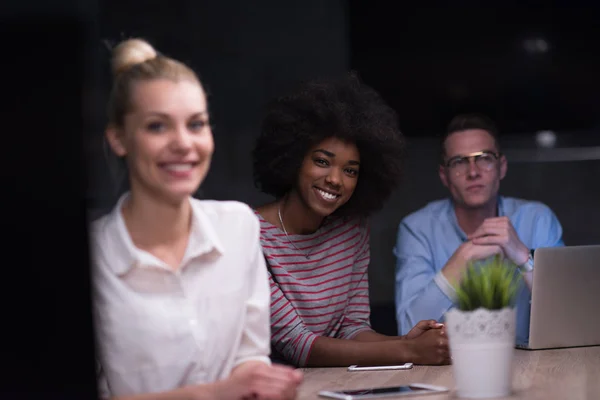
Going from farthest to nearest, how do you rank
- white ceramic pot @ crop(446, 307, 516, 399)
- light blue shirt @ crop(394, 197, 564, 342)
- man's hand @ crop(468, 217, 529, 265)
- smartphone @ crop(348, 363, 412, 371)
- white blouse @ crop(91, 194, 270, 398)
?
light blue shirt @ crop(394, 197, 564, 342)
man's hand @ crop(468, 217, 529, 265)
smartphone @ crop(348, 363, 412, 371)
white ceramic pot @ crop(446, 307, 516, 399)
white blouse @ crop(91, 194, 270, 398)

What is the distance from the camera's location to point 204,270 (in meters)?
1.70

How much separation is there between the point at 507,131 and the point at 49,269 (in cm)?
335

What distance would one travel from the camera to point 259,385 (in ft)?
5.36

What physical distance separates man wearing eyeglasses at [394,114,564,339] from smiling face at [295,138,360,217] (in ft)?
2.02

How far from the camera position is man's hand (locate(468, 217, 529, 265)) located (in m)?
3.00

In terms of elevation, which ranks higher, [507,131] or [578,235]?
[507,131]

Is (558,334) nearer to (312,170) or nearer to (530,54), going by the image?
(312,170)

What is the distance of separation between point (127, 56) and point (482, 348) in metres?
0.84

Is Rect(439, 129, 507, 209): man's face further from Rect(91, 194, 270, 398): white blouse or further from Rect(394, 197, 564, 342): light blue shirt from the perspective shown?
Rect(91, 194, 270, 398): white blouse

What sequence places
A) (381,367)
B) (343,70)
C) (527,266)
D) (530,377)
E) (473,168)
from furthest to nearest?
(343,70), (473,168), (527,266), (381,367), (530,377)

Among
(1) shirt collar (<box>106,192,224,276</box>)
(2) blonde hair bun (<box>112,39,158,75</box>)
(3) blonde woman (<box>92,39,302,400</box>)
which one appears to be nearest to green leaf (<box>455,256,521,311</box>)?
(3) blonde woman (<box>92,39,302,400</box>)

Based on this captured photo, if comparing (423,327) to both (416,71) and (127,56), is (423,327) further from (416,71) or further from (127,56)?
(416,71)

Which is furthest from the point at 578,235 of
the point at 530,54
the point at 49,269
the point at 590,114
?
the point at 49,269

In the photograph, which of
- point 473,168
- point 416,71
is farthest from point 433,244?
point 416,71
